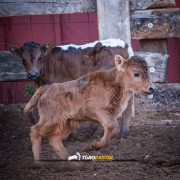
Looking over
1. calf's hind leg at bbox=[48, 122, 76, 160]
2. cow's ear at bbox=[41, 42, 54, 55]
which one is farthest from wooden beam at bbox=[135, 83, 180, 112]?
calf's hind leg at bbox=[48, 122, 76, 160]

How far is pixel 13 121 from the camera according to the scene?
960 cm

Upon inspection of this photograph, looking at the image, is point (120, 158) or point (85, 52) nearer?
point (120, 158)

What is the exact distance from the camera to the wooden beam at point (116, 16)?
30.4 ft

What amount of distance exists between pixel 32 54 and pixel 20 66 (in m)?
0.62

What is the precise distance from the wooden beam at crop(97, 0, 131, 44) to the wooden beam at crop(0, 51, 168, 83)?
42 cm

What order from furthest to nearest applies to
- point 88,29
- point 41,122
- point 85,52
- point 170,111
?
point 88,29, point 170,111, point 85,52, point 41,122

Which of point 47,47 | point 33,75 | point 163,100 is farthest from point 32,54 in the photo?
point 163,100

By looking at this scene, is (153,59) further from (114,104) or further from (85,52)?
(114,104)

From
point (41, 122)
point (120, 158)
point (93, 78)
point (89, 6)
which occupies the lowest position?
point (120, 158)

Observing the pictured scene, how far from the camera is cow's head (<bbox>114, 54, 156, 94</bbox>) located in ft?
23.5

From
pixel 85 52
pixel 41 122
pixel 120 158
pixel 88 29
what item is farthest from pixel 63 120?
pixel 88 29

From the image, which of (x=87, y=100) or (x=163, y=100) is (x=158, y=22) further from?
(x=87, y=100)

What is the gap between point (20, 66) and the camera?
31.8 ft

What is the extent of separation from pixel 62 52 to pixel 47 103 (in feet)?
7.38
